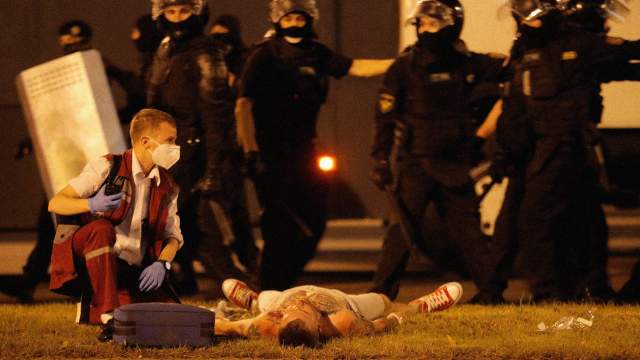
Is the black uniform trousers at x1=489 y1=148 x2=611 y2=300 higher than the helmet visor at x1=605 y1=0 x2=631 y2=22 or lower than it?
lower

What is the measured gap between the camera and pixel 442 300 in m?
8.34

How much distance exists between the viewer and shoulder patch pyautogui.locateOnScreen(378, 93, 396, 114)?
30.6 ft

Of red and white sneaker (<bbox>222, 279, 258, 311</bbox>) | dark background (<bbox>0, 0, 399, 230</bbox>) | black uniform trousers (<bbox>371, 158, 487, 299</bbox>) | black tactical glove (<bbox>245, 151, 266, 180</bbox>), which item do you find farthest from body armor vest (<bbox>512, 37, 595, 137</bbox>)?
dark background (<bbox>0, 0, 399, 230</bbox>)

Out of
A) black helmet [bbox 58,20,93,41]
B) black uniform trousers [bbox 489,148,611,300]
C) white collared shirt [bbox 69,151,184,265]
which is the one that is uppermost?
black helmet [bbox 58,20,93,41]

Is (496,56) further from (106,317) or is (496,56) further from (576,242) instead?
(106,317)

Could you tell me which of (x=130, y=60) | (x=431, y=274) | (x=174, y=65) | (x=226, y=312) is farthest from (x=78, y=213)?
(x=130, y=60)

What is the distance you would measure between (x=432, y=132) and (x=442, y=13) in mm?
705

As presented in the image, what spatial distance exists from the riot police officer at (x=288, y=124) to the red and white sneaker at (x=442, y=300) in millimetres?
1673

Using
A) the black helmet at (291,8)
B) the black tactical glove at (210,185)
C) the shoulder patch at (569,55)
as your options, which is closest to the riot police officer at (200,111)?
the black tactical glove at (210,185)

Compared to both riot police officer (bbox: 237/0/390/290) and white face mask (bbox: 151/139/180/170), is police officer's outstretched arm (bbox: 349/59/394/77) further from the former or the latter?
white face mask (bbox: 151/139/180/170)

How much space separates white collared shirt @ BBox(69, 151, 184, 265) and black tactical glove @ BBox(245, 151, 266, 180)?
2029 mm

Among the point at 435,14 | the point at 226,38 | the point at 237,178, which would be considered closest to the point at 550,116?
the point at 435,14

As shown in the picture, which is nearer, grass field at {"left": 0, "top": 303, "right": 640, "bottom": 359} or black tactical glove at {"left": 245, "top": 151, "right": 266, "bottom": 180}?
grass field at {"left": 0, "top": 303, "right": 640, "bottom": 359}

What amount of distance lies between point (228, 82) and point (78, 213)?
247 centimetres
